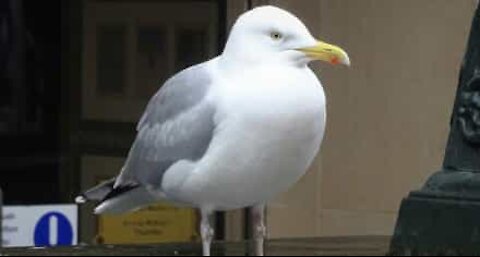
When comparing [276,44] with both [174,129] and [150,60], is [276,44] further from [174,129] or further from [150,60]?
[150,60]

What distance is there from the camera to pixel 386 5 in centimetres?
936

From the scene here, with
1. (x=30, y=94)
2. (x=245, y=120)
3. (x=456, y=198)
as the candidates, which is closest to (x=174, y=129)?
(x=245, y=120)

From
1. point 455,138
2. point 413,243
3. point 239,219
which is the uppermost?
point 455,138

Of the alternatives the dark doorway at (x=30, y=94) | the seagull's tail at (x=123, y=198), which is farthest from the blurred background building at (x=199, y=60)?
the seagull's tail at (x=123, y=198)

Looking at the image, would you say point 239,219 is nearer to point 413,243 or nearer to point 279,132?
point 413,243

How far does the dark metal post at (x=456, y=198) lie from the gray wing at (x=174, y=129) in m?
0.94

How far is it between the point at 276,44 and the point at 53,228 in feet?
11.5

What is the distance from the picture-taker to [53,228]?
8.12 meters

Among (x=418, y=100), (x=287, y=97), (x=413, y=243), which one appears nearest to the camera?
(x=287, y=97)

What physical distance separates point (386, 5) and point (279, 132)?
4.73m

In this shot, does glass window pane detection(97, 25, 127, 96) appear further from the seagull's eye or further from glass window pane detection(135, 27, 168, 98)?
the seagull's eye

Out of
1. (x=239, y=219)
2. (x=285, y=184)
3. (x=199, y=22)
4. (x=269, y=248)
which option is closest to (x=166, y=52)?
(x=199, y=22)

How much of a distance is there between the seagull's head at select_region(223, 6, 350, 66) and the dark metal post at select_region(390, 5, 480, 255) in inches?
32.3

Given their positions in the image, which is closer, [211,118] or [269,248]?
[211,118]
